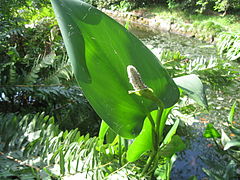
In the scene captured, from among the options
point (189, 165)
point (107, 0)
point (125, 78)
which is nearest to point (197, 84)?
point (125, 78)

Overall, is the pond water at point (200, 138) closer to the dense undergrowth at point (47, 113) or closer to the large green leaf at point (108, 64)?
the dense undergrowth at point (47, 113)

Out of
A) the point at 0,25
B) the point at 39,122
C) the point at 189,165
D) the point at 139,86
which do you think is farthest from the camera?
the point at 189,165

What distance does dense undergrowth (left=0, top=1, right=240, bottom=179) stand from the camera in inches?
18.3

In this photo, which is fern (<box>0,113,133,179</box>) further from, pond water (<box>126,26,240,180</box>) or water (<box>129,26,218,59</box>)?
water (<box>129,26,218,59</box>)

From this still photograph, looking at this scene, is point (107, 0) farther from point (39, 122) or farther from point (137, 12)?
point (39, 122)

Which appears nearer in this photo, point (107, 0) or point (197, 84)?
point (197, 84)

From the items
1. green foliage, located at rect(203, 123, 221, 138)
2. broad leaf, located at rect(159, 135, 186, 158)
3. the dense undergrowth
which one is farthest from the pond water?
broad leaf, located at rect(159, 135, 186, 158)

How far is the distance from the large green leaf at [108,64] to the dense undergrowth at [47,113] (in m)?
0.14

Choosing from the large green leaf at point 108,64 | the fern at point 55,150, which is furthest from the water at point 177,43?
the large green leaf at point 108,64

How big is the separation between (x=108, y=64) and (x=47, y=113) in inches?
22.0

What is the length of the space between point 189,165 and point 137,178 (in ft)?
2.97

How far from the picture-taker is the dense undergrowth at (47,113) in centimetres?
46

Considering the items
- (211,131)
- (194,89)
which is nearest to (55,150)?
(194,89)

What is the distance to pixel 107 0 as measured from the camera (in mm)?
10336
